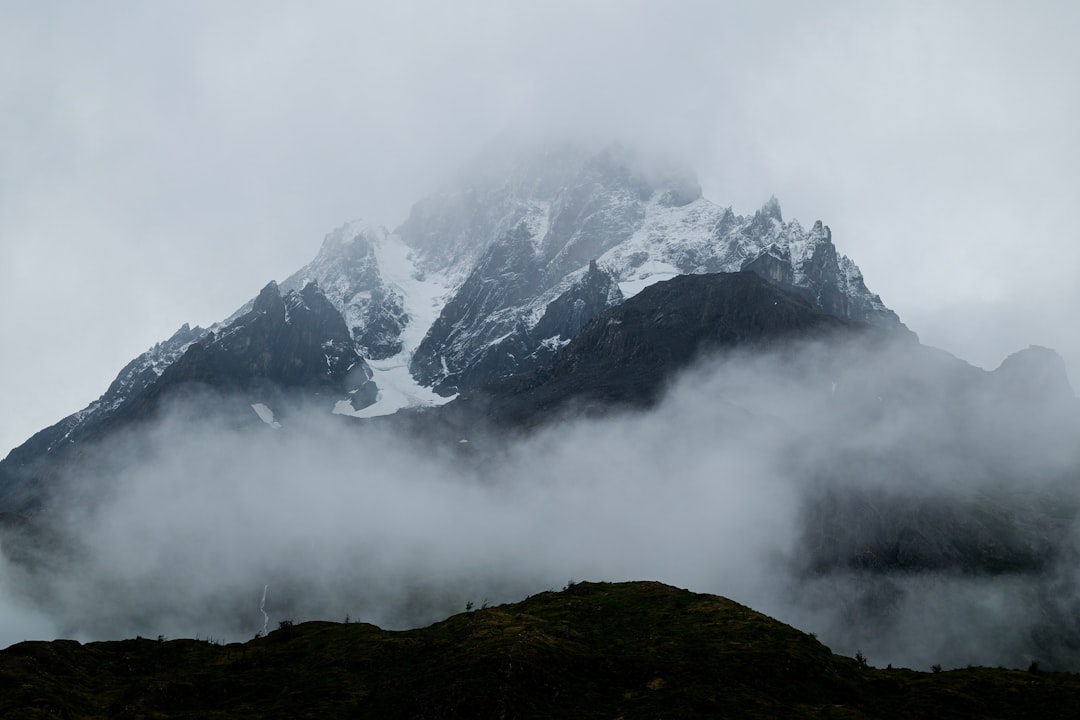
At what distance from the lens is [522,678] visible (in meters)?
92.1

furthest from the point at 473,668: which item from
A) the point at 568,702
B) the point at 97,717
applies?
the point at 97,717

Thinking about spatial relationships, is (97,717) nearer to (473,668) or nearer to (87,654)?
(87,654)

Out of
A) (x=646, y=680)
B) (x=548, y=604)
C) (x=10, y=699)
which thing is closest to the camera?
(x=10, y=699)

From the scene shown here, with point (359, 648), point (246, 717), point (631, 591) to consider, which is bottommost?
point (246, 717)

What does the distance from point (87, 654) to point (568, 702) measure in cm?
6262

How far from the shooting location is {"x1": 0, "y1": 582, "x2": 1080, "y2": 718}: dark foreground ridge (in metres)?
87.1

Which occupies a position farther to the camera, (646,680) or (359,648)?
(359,648)

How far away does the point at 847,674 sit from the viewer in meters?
98.6

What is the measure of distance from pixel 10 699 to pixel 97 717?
8.32 m

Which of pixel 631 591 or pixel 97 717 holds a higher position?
pixel 631 591

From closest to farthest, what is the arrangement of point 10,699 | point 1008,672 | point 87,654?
point 10,699 → point 1008,672 → point 87,654

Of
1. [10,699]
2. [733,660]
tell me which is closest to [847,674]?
[733,660]

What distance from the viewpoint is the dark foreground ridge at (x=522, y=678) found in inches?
3428

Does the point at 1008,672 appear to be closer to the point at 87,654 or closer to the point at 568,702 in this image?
the point at 568,702
